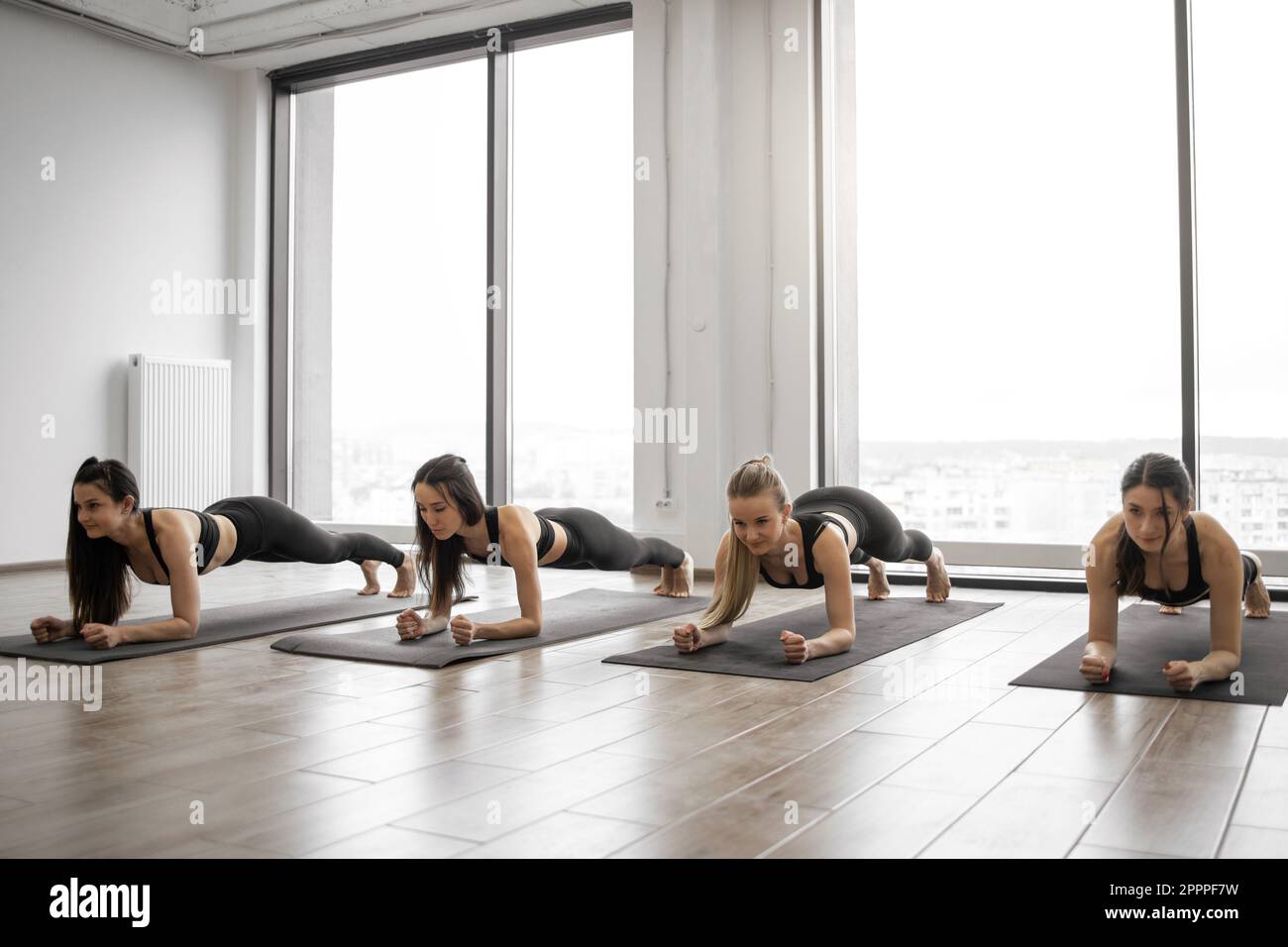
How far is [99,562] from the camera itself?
3340mm

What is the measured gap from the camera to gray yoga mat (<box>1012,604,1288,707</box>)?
2.58 meters

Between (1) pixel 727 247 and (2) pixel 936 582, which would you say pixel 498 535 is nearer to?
(2) pixel 936 582

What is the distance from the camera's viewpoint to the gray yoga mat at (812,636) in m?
2.99

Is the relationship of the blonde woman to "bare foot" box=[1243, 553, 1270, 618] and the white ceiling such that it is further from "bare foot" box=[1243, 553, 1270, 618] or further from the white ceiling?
the white ceiling

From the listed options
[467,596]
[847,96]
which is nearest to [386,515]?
[467,596]

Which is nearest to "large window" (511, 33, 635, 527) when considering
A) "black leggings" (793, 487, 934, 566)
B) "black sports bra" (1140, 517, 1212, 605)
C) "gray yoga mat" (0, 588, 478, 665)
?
"gray yoga mat" (0, 588, 478, 665)

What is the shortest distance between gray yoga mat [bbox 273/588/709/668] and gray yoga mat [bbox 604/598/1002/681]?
375mm

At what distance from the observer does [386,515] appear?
6770 millimetres

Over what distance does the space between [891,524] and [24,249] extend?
4748mm

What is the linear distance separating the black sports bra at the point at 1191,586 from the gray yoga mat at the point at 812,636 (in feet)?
2.48

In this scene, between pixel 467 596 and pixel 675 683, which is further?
pixel 467 596

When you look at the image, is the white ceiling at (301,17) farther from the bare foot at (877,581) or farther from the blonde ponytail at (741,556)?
the blonde ponytail at (741,556)

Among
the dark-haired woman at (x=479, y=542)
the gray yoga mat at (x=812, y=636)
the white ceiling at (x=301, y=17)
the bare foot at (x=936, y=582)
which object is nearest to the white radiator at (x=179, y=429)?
the white ceiling at (x=301, y=17)
